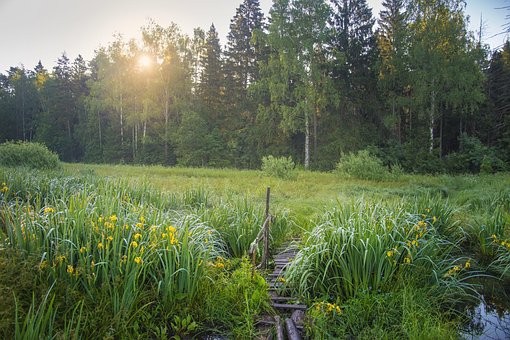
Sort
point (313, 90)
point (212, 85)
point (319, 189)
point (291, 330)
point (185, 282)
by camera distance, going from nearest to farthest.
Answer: point (291, 330)
point (185, 282)
point (319, 189)
point (313, 90)
point (212, 85)

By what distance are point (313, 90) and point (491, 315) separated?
19480 mm

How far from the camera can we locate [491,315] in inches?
143

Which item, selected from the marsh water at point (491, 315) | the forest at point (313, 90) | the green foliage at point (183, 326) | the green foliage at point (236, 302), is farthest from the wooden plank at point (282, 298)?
the forest at point (313, 90)

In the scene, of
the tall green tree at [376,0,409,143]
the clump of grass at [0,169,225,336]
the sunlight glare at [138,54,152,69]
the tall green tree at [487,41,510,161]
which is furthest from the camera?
the sunlight glare at [138,54,152,69]

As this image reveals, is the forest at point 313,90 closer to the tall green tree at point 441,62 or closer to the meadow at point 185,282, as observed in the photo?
the tall green tree at point 441,62

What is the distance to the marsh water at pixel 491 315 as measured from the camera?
10.7 ft

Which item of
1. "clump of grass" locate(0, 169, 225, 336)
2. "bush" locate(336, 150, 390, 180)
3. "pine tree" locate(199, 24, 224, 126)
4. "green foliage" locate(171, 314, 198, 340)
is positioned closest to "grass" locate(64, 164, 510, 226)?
"bush" locate(336, 150, 390, 180)

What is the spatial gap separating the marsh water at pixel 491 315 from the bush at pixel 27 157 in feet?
57.1

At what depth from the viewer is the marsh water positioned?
326 centimetres

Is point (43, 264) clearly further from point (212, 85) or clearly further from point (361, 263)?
point (212, 85)

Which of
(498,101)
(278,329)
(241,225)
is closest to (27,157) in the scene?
(241,225)

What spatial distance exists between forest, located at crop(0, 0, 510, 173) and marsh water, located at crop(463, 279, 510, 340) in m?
15.1

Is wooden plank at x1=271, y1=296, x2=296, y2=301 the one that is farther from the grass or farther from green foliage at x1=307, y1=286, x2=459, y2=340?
the grass

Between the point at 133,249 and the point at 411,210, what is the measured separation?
4.63m
